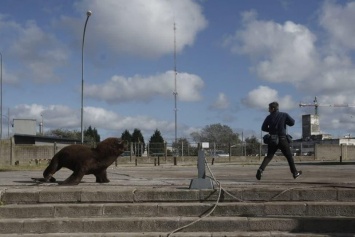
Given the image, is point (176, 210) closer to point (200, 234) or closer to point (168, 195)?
point (168, 195)

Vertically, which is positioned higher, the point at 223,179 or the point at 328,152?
the point at 223,179

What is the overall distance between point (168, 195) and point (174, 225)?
2.30ft

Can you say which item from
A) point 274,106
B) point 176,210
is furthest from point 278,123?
point 176,210

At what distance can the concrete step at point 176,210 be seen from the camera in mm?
7798

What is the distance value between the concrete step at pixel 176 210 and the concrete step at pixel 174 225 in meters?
0.18

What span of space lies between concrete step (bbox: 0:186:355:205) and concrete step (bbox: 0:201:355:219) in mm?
141

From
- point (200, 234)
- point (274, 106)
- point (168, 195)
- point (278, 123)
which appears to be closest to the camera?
point (200, 234)

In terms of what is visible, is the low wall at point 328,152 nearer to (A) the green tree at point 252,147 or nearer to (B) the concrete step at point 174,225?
(A) the green tree at point 252,147

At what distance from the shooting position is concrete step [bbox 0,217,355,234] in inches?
297

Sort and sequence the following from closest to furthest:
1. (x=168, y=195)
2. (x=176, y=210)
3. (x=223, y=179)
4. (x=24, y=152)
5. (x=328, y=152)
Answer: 1. (x=176, y=210)
2. (x=168, y=195)
3. (x=223, y=179)
4. (x=24, y=152)
5. (x=328, y=152)

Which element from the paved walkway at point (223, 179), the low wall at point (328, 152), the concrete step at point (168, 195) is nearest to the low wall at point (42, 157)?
the low wall at point (328, 152)

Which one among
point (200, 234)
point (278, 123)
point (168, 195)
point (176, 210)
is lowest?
point (200, 234)

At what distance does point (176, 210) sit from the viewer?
26.6 feet

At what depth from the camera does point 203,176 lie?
872 cm
